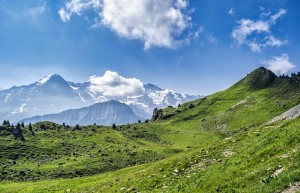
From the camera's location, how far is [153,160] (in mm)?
110625

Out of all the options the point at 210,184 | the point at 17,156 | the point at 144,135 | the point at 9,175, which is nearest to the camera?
the point at 210,184

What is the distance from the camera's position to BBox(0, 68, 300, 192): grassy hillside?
2645cm

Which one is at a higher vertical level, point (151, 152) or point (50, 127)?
point (50, 127)

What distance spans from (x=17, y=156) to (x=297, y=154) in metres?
112

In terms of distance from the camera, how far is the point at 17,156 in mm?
119375

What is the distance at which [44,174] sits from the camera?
98.8 meters

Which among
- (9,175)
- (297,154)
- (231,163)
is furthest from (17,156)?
(297,154)

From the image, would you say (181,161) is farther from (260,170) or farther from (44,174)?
(44,174)

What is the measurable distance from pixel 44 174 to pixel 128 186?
66545 millimetres

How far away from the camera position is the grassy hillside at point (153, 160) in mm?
26453

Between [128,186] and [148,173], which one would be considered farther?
[148,173]

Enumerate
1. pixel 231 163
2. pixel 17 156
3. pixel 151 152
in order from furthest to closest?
1. pixel 151 152
2. pixel 17 156
3. pixel 231 163

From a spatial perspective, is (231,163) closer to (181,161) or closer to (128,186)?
(181,161)

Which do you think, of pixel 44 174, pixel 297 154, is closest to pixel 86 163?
pixel 44 174
